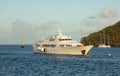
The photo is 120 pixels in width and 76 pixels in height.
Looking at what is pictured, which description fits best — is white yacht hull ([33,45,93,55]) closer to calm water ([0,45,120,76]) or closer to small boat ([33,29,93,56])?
small boat ([33,29,93,56])

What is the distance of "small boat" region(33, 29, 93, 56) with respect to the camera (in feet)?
440

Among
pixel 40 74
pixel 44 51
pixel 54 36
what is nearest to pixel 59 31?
pixel 54 36

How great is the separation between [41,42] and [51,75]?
9953 centimetres

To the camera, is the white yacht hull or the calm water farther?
the white yacht hull

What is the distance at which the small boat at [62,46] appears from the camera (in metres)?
134

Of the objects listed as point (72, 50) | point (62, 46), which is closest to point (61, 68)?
point (72, 50)

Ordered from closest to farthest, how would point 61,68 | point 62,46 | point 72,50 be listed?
point 61,68 → point 72,50 → point 62,46

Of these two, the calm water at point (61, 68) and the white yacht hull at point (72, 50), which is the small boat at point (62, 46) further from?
the calm water at point (61, 68)

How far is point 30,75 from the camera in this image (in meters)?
61.4

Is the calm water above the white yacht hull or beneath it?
beneath

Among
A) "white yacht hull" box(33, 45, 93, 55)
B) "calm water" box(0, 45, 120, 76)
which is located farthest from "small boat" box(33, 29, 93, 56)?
"calm water" box(0, 45, 120, 76)

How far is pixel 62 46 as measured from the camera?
13800 cm

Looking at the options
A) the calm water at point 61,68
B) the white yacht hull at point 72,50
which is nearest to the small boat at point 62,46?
the white yacht hull at point 72,50

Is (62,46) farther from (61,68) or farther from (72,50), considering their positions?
(61,68)
